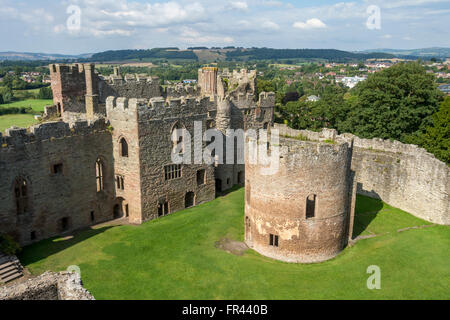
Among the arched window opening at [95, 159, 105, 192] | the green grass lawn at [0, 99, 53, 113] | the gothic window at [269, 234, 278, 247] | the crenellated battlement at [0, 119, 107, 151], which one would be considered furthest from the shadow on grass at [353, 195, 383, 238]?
the green grass lawn at [0, 99, 53, 113]

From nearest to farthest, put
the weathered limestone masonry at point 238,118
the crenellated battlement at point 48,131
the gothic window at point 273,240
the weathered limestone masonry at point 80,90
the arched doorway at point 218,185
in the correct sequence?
1. the crenellated battlement at point 48,131
2. the gothic window at point 273,240
3. the weathered limestone masonry at point 80,90
4. the weathered limestone masonry at point 238,118
5. the arched doorway at point 218,185

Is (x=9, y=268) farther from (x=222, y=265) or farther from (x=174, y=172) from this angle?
(x=174, y=172)

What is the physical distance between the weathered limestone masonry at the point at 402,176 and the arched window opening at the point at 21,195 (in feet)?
70.1

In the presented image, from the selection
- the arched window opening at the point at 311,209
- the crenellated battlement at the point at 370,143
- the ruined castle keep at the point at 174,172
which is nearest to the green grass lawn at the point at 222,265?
the ruined castle keep at the point at 174,172

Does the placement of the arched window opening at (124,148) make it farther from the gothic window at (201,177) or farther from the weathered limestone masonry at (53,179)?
the gothic window at (201,177)

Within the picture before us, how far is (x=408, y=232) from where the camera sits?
27125 millimetres

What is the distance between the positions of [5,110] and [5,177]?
69.1 meters

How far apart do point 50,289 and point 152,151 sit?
13.2m

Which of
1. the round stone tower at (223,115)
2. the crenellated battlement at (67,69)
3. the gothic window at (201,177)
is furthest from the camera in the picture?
the round stone tower at (223,115)

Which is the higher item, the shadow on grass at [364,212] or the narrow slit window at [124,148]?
the narrow slit window at [124,148]

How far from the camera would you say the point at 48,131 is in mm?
24406

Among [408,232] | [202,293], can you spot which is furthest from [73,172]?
[408,232]

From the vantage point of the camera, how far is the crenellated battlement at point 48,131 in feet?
73.5

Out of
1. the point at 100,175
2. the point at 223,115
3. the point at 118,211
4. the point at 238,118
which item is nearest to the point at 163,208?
the point at 118,211
